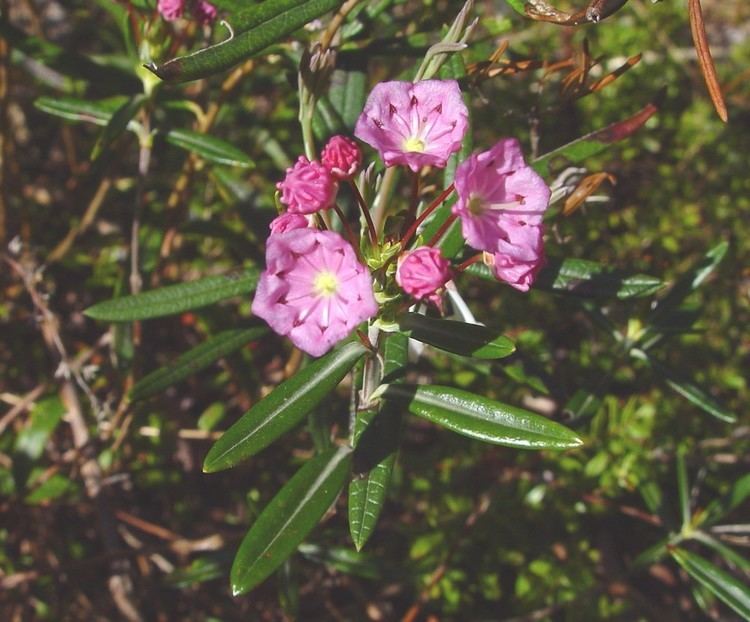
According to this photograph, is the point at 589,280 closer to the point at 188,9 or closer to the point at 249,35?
the point at 249,35

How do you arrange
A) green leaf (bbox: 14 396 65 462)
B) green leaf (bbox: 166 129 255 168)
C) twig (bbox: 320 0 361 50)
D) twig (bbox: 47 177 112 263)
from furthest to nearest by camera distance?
twig (bbox: 47 177 112 263)
green leaf (bbox: 14 396 65 462)
green leaf (bbox: 166 129 255 168)
twig (bbox: 320 0 361 50)

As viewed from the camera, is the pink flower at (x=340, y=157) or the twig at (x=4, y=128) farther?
the twig at (x=4, y=128)

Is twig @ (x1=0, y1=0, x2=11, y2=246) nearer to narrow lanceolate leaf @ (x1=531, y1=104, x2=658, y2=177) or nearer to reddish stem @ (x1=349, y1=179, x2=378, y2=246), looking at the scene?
reddish stem @ (x1=349, y1=179, x2=378, y2=246)

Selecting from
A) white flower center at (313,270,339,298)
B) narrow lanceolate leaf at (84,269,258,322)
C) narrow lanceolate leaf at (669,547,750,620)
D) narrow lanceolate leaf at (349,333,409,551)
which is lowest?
narrow lanceolate leaf at (669,547,750,620)

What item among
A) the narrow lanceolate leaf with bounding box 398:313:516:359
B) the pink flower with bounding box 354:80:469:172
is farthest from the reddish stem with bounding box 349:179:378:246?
the narrow lanceolate leaf with bounding box 398:313:516:359

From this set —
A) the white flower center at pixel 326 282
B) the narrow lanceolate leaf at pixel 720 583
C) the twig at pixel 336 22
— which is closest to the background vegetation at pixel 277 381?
the narrow lanceolate leaf at pixel 720 583

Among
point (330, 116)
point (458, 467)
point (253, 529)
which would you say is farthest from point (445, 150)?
point (458, 467)

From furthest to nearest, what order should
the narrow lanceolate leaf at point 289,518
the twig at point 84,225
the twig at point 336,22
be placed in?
1. the twig at point 84,225
2. the twig at point 336,22
3. the narrow lanceolate leaf at point 289,518

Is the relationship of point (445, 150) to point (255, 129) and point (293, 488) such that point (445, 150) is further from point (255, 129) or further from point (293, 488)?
point (255, 129)

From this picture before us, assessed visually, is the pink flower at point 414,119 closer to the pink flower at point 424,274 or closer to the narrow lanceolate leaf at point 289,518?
the pink flower at point 424,274
